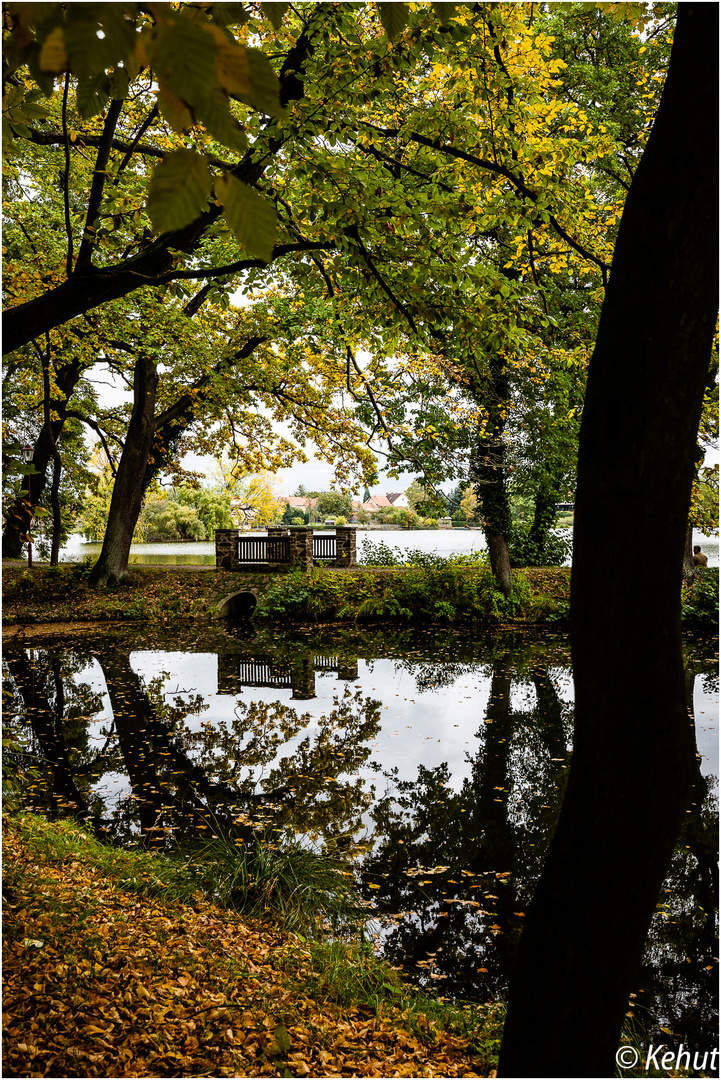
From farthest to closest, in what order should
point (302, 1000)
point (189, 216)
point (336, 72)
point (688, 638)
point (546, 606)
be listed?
1. point (546, 606)
2. point (688, 638)
3. point (336, 72)
4. point (302, 1000)
5. point (189, 216)

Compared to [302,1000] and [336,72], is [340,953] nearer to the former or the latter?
[302,1000]

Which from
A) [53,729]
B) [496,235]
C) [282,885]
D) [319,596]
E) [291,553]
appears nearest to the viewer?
[282,885]

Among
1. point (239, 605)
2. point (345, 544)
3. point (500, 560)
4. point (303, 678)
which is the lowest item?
point (303, 678)

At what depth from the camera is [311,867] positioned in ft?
15.3

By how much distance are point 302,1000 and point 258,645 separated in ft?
34.3

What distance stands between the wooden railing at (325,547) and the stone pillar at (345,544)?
0.15 metres

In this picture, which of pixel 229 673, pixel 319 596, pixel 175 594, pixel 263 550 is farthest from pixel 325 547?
pixel 229 673

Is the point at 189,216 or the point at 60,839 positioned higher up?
the point at 189,216

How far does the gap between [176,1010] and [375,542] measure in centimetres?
1701

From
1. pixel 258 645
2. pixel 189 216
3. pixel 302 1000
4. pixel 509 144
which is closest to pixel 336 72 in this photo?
pixel 509 144

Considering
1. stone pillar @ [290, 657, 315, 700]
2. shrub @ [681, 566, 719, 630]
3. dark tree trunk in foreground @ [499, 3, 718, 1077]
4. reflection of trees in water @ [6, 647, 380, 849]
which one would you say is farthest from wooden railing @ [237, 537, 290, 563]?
dark tree trunk in foreground @ [499, 3, 718, 1077]

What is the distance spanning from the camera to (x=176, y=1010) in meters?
2.87

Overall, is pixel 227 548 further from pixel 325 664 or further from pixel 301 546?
pixel 325 664

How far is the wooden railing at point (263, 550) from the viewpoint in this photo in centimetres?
1930
